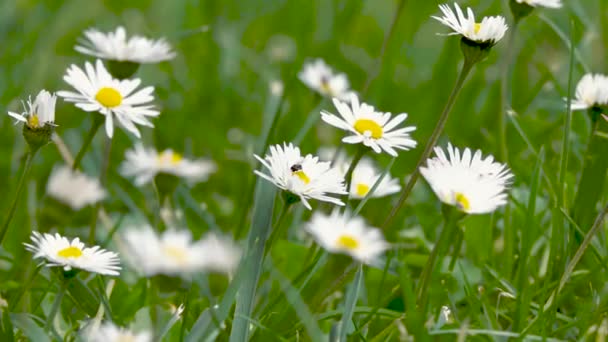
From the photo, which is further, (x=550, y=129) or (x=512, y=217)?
(x=550, y=129)

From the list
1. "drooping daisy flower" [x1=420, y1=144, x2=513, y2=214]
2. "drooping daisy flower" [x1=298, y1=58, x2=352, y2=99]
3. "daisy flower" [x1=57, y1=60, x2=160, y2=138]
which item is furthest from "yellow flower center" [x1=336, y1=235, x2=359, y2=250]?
"drooping daisy flower" [x1=298, y1=58, x2=352, y2=99]

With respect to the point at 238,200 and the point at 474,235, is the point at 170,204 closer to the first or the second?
the point at 238,200

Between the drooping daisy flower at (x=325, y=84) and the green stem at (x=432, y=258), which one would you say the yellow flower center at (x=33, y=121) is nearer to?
the green stem at (x=432, y=258)

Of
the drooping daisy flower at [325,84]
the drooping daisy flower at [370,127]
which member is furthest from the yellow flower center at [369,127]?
the drooping daisy flower at [325,84]

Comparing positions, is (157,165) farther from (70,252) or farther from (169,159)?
(70,252)

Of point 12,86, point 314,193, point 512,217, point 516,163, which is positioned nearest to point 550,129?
point 516,163

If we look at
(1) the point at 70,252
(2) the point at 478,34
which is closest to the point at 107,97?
(1) the point at 70,252

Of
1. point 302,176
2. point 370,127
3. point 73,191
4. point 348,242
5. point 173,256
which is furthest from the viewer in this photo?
point 73,191
